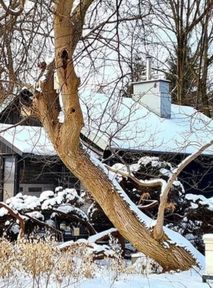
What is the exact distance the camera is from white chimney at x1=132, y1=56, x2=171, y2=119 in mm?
18516

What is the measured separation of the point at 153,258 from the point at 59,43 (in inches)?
148

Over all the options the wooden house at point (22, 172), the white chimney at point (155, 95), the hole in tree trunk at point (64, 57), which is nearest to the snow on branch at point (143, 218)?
the hole in tree trunk at point (64, 57)

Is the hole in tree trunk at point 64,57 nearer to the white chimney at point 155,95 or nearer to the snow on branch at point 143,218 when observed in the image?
the snow on branch at point 143,218

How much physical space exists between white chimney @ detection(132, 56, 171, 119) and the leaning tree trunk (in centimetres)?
1007

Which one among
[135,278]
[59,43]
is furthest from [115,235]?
[59,43]

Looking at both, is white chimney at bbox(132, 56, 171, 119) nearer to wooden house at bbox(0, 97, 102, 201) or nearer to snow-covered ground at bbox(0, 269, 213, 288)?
wooden house at bbox(0, 97, 102, 201)

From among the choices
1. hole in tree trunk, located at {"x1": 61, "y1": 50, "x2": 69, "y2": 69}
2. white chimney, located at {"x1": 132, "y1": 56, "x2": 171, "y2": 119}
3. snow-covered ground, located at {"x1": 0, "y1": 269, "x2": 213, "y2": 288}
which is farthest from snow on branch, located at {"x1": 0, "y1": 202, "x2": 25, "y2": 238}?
white chimney, located at {"x1": 132, "y1": 56, "x2": 171, "y2": 119}

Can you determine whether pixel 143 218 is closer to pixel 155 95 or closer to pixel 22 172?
pixel 22 172

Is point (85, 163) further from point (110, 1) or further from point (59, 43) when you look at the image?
point (110, 1)

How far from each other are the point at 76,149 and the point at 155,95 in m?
10.2

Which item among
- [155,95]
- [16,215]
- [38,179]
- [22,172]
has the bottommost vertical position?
[38,179]

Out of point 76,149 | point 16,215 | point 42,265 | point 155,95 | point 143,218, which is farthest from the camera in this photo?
point 155,95

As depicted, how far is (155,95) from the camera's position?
18.3 m

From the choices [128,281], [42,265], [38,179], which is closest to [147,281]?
[128,281]
